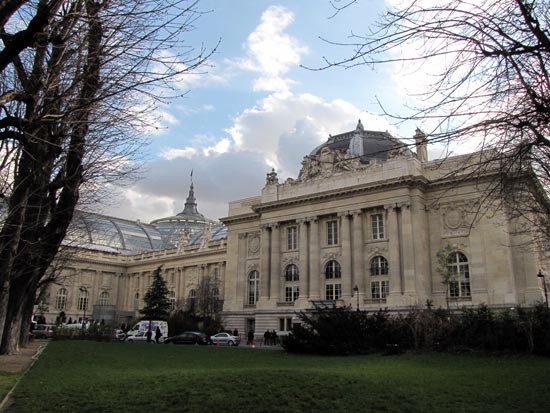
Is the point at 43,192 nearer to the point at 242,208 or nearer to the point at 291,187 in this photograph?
the point at 291,187

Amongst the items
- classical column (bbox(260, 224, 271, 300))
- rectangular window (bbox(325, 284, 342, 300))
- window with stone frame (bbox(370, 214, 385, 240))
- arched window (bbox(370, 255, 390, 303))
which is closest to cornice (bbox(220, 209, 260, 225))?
classical column (bbox(260, 224, 271, 300))

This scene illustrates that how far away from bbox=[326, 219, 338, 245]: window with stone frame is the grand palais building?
0.34ft

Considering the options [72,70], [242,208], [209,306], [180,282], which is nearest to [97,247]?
[180,282]

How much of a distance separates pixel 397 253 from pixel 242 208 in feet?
73.6

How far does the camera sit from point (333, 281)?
49.7m

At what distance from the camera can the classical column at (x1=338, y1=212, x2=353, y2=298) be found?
4756 cm

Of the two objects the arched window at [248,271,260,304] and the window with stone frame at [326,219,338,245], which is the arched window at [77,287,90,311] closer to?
the arched window at [248,271,260,304]

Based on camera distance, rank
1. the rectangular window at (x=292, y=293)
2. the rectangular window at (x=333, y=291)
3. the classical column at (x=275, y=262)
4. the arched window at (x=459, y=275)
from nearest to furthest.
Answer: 1. the arched window at (x=459, y=275)
2. the rectangular window at (x=333, y=291)
3. the rectangular window at (x=292, y=293)
4. the classical column at (x=275, y=262)

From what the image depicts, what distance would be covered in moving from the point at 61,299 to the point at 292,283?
55.1 meters

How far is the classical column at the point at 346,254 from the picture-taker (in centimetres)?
4756

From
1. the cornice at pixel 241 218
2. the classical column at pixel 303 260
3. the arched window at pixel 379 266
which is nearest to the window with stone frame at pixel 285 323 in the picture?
the classical column at pixel 303 260

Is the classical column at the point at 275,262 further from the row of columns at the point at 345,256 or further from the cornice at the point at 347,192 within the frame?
the cornice at the point at 347,192

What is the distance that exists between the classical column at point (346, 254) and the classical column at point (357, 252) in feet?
1.43

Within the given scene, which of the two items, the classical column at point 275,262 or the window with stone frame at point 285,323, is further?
the classical column at point 275,262
